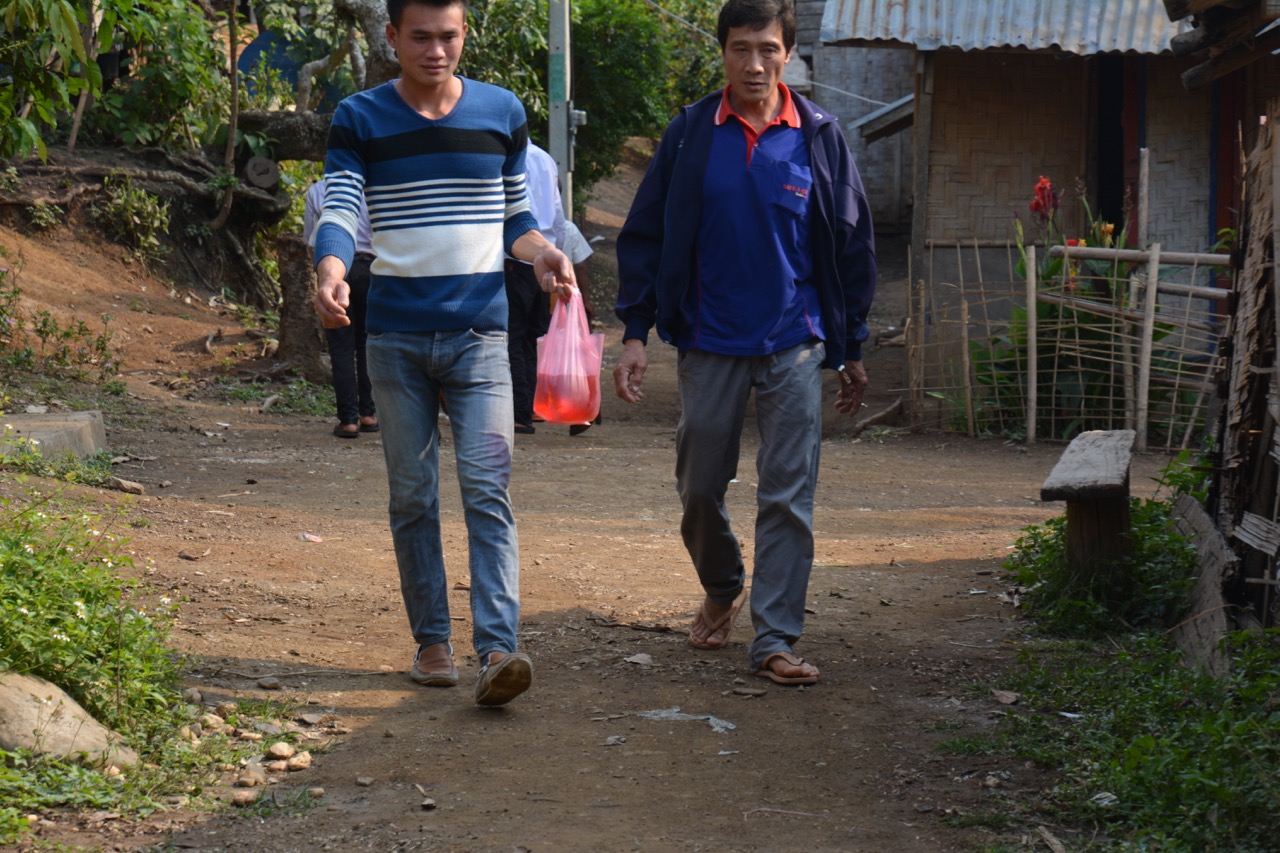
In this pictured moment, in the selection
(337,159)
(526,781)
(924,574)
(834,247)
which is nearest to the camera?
(526,781)

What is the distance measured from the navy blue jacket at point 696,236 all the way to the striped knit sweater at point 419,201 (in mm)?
497

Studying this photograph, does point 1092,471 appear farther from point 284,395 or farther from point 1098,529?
point 284,395

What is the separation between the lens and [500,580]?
3.88 metres

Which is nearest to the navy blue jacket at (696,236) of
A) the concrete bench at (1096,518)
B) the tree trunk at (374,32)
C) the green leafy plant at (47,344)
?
the concrete bench at (1096,518)

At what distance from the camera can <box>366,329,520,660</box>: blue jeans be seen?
3863mm

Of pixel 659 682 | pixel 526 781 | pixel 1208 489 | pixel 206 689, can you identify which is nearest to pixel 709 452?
pixel 659 682

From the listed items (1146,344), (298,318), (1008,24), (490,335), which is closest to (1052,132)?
(1008,24)

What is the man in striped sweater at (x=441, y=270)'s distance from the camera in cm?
380

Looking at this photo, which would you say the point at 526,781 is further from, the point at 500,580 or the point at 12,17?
the point at 12,17

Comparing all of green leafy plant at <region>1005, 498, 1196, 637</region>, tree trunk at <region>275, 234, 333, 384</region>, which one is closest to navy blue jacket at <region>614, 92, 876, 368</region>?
green leafy plant at <region>1005, 498, 1196, 637</region>

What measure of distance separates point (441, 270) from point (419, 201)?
200 millimetres

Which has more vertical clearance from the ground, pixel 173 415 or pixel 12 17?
pixel 12 17

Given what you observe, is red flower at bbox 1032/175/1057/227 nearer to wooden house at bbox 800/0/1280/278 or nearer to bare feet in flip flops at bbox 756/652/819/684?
wooden house at bbox 800/0/1280/278

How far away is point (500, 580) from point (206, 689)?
35.8 inches
